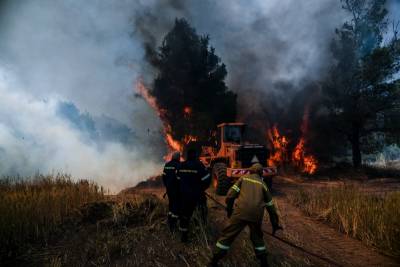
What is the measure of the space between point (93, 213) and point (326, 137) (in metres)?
18.2

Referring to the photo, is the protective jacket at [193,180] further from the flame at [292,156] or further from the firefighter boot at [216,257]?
the flame at [292,156]

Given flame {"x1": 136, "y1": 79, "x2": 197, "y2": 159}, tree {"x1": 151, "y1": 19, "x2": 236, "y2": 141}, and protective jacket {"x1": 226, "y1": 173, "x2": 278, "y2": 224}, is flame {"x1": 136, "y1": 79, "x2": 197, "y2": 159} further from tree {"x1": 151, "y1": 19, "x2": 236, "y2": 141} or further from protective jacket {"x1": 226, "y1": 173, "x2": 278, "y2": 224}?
protective jacket {"x1": 226, "y1": 173, "x2": 278, "y2": 224}

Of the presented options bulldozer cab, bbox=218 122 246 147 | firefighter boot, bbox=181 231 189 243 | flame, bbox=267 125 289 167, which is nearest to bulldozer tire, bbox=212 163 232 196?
bulldozer cab, bbox=218 122 246 147

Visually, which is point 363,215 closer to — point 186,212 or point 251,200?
point 251,200

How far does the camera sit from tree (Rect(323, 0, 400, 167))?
20.4 meters

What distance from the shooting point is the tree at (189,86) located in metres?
24.4

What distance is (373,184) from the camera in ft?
57.7

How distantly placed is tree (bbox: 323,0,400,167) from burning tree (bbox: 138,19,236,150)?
7.52 meters

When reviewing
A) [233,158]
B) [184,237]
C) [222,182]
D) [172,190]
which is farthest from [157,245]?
[233,158]

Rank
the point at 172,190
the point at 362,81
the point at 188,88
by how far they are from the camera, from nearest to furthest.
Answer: the point at 172,190, the point at 362,81, the point at 188,88

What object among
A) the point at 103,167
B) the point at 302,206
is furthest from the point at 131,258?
the point at 103,167

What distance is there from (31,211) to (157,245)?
11.1ft

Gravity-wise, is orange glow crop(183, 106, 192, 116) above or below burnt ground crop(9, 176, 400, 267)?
above

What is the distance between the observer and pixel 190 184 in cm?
748
